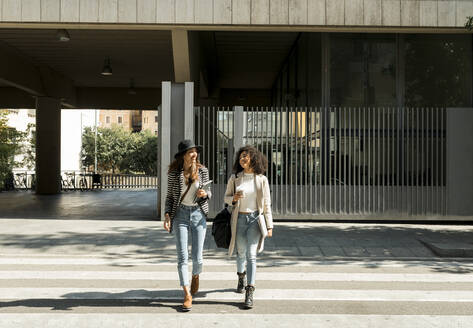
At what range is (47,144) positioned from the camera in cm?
2489

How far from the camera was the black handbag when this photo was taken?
577 cm

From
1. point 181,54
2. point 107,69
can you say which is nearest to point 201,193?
point 181,54

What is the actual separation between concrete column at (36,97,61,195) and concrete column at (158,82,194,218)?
13.3m

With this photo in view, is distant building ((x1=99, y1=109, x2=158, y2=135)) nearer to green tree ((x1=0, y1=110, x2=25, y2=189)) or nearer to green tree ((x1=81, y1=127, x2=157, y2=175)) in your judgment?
green tree ((x1=81, y1=127, x2=157, y2=175))

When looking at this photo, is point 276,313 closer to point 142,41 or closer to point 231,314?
point 231,314

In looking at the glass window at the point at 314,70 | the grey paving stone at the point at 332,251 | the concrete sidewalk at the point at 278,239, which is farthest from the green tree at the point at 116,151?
the grey paving stone at the point at 332,251

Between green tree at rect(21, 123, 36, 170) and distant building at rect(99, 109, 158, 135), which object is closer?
green tree at rect(21, 123, 36, 170)

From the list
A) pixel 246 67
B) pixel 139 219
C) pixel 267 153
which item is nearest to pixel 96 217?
pixel 139 219

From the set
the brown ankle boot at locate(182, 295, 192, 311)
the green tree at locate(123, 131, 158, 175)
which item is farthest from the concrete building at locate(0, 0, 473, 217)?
the green tree at locate(123, 131, 158, 175)

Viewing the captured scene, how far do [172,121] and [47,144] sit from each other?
1365 centimetres

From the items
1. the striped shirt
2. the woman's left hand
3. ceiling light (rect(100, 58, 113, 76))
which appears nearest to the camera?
the woman's left hand

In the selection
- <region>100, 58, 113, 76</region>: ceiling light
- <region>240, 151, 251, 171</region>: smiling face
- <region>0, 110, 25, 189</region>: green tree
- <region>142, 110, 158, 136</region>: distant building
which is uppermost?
<region>142, 110, 158, 136</region>: distant building

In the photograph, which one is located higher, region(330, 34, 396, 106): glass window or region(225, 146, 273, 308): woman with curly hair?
region(330, 34, 396, 106): glass window

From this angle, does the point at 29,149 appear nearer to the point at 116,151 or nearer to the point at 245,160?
the point at 116,151
